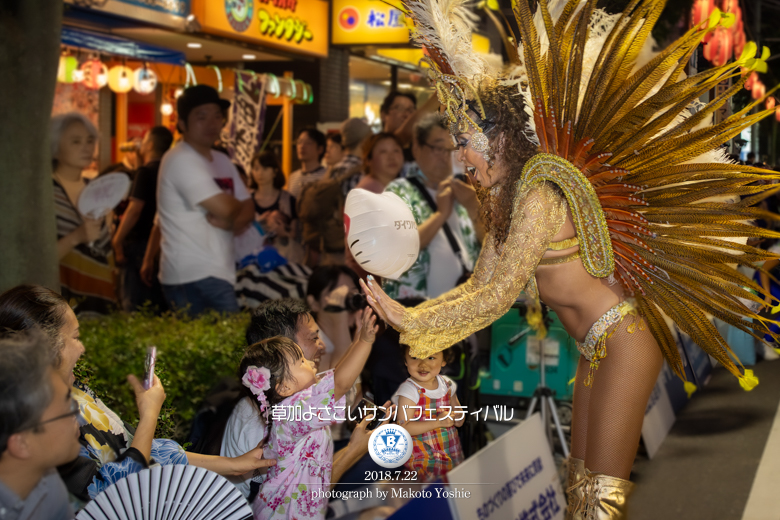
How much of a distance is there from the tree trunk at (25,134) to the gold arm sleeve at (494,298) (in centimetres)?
194

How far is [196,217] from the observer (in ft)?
12.6

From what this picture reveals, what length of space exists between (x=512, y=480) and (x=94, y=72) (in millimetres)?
5903

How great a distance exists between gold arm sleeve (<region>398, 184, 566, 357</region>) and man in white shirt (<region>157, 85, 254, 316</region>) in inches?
79.3

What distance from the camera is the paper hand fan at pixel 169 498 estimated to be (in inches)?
64.4

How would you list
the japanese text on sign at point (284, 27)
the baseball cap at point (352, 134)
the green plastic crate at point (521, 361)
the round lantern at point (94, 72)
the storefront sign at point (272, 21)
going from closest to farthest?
the green plastic crate at point (521, 361) < the baseball cap at point (352, 134) < the round lantern at point (94, 72) < the storefront sign at point (272, 21) < the japanese text on sign at point (284, 27)

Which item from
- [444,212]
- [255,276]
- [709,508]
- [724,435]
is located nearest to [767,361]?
[724,435]

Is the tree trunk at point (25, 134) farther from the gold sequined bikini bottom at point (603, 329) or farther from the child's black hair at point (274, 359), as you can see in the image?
the gold sequined bikini bottom at point (603, 329)

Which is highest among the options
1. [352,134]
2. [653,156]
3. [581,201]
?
[352,134]

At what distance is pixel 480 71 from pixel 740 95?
1072mm

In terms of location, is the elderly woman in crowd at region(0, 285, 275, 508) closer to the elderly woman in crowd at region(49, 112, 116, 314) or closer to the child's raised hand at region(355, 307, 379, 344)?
the child's raised hand at region(355, 307, 379, 344)

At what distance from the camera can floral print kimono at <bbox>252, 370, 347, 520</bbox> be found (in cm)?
202

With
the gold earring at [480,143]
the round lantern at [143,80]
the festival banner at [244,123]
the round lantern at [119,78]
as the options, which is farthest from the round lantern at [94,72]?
the gold earring at [480,143]

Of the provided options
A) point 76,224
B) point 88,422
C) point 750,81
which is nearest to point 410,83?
point 76,224

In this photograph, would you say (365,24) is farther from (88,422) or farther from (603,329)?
(88,422)
